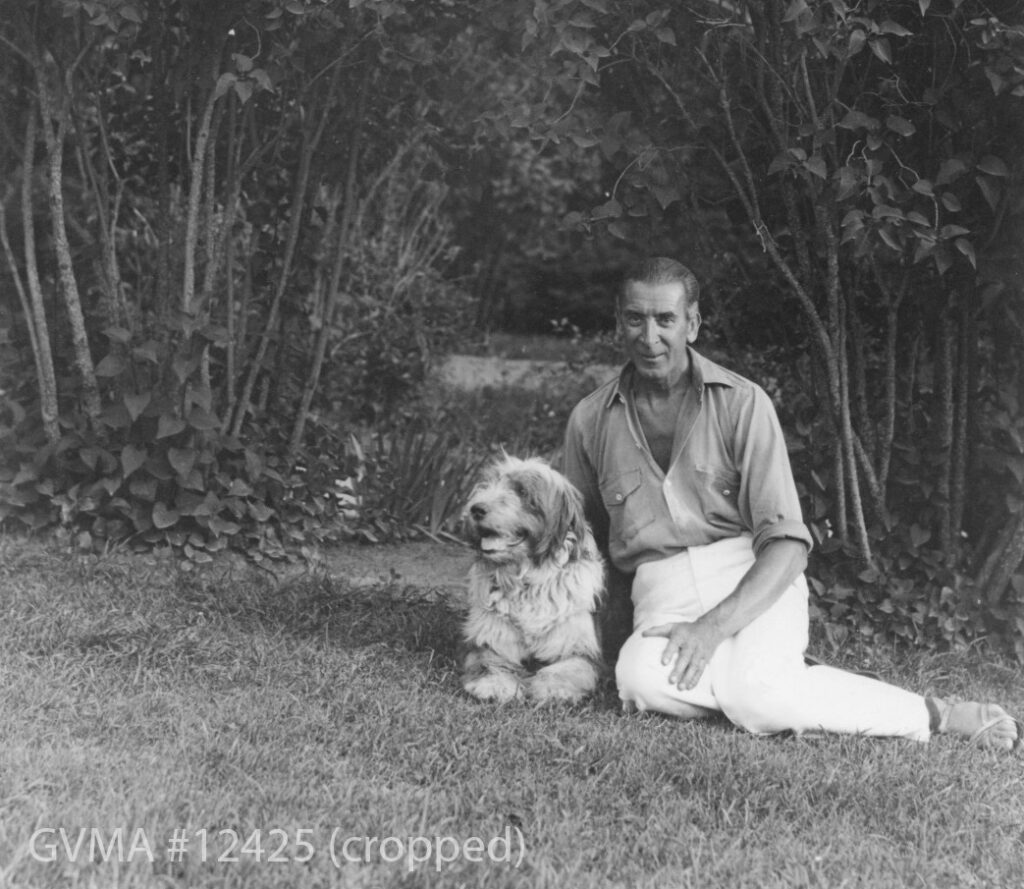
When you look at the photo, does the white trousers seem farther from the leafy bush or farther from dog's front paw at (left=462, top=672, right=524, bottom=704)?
the leafy bush

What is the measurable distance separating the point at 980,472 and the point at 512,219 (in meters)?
10.1

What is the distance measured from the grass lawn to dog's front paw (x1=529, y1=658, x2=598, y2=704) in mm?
82

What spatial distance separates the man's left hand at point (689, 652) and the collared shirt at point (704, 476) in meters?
0.35

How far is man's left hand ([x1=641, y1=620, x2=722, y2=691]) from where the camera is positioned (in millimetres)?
3631

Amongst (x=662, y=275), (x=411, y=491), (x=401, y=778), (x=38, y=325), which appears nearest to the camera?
(x=401, y=778)

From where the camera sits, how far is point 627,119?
4.21 m

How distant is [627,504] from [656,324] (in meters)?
0.62

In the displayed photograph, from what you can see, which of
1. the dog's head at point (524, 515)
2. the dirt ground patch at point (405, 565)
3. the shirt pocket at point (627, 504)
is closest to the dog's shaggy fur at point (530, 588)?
the dog's head at point (524, 515)

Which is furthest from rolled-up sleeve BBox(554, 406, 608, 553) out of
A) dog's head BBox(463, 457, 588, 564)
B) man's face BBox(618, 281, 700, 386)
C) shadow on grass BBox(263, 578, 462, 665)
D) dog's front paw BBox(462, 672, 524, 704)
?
shadow on grass BBox(263, 578, 462, 665)

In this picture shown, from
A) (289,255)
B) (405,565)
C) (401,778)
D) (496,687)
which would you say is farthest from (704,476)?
(289,255)

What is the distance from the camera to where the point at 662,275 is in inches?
149

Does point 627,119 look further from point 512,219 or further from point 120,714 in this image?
point 512,219

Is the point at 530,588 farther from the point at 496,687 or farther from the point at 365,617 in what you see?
the point at 365,617

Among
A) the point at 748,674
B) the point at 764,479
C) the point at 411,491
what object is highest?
the point at 764,479
